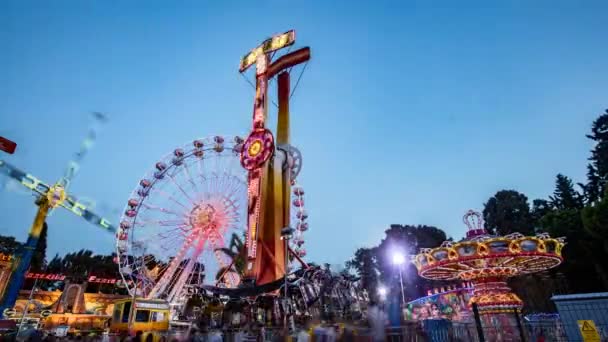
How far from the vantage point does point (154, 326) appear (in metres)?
17.2

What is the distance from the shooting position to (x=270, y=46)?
34.5 meters

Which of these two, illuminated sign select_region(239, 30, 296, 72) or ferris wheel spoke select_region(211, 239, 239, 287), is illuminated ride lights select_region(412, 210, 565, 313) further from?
illuminated sign select_region(239, 30, 296, 72)

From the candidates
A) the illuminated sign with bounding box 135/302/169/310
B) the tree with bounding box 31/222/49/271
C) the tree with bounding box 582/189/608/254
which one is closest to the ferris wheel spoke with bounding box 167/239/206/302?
the illuminated sign with bounding box 135/302/169/310

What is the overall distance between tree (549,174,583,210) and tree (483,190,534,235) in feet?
11.4

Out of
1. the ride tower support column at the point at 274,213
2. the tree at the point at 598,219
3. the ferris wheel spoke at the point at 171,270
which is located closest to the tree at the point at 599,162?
the tree at the point at 598,219

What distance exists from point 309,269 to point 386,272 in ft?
123

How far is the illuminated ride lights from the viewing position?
58.7 ft

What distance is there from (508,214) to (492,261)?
102ft

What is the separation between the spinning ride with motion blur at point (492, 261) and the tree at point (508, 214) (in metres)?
25.2

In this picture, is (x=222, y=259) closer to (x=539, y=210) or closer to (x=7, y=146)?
(x=7, y=146)

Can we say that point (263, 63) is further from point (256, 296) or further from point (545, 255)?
point (545, 255)

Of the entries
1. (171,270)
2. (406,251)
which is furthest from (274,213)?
(406,251)

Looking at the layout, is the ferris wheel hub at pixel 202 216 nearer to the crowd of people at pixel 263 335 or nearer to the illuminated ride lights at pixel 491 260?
the crowd of people at pixel 263 335

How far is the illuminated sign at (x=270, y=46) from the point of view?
110 feet
